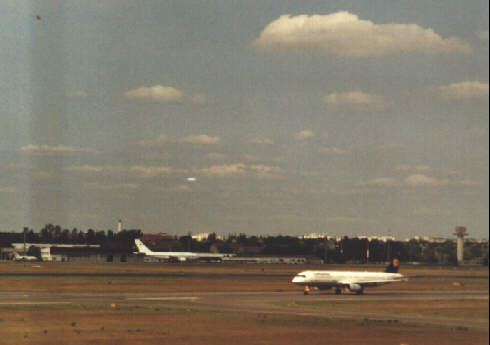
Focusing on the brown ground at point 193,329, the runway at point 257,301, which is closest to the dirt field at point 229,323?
the brown ground at point 193,329

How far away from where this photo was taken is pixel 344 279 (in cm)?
10744

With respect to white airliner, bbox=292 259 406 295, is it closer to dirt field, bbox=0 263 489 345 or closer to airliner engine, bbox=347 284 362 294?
airliner engine, bbox=347 284 362 294

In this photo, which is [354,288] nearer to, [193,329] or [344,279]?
[344,279]

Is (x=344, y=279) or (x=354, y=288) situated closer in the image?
(x=344, y=279)

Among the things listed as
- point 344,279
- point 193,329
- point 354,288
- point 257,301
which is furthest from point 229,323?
point 354,288

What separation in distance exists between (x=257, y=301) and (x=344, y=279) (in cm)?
2118

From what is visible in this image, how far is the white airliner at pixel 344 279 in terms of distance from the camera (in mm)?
105575

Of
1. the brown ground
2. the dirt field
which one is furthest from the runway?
the brown ground

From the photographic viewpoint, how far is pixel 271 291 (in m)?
112

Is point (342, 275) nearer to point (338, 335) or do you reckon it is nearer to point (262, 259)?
point (338, 335)

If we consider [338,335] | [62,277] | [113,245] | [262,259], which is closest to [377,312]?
[338,335]

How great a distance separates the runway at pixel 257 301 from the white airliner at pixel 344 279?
1698 millimetres

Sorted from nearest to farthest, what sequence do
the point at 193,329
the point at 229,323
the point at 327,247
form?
the point at 193,329 < the point at 229,323 < the point at 327,247

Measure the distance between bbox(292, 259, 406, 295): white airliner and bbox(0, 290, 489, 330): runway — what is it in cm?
170
